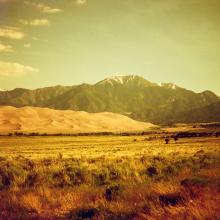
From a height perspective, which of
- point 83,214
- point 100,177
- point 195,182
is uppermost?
point 195,182

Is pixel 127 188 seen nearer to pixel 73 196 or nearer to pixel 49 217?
pixel 73 196

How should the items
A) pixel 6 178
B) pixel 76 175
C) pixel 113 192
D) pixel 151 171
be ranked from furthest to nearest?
1. pixel 151 171
2. pixel 76 175
3. pixel 6 178
4. pixel 113 192

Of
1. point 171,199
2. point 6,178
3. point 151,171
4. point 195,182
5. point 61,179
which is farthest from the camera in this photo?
point 151,171

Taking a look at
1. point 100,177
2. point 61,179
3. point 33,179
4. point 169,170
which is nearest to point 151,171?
point 169,170

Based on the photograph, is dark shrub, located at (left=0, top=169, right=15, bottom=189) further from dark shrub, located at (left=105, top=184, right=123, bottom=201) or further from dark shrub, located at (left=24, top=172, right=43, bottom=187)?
dark shrub, located at (left=105, top=184, right=123, bottom=201)

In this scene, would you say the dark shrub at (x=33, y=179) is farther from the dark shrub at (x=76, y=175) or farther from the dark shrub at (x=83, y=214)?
the dark shrub at (x=83, y=214)

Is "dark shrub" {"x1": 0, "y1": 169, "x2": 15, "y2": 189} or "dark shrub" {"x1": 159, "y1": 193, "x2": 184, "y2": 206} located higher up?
"dark shrub" {"x1": 159, "y1": 193, "x2": 184, "y2": 206}

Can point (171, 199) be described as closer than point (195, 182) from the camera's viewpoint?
Yes

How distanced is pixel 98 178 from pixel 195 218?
31.5 feet

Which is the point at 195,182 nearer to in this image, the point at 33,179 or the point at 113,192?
the point at 113,192

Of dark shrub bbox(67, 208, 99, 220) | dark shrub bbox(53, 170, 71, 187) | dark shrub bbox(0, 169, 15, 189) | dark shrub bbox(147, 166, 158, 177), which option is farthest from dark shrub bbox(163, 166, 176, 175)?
dark shrub bbox(67, 208, 99, 220)

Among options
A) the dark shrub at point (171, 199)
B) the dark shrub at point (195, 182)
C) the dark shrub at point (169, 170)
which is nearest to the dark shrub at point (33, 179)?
the dark shrub at point (169, 170)

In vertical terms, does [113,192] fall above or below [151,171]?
above

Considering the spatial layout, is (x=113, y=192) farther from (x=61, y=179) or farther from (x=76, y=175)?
(x=76, y=175)
